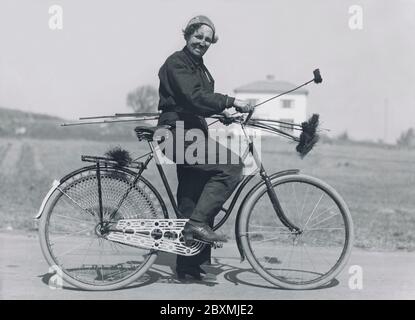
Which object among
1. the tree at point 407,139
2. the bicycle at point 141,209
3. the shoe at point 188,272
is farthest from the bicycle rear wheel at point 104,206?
the tree at point 407,139

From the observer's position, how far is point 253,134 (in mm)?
4891

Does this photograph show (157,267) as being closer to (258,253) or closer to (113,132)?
(258,253)

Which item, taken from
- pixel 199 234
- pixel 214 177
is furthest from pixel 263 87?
pixel 199 234

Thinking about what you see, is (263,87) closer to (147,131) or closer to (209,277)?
(209,277)

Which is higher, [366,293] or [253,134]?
[253,134]

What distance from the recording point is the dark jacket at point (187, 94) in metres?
4.50

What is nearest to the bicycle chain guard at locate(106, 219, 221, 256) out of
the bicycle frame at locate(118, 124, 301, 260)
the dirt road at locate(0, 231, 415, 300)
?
the bicycle frame at locate(118, 124, 301, 260)

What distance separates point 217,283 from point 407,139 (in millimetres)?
41749

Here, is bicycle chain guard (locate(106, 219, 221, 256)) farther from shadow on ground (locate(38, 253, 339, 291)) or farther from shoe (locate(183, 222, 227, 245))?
shadow on ground (locate(38, 253, 339, 291))

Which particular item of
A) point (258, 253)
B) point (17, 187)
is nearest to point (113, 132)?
point (17, 187)

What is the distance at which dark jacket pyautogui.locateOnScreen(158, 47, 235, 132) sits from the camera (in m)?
4.50

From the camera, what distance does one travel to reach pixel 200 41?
4.68 meters

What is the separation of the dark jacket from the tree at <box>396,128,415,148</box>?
37.2 meters
